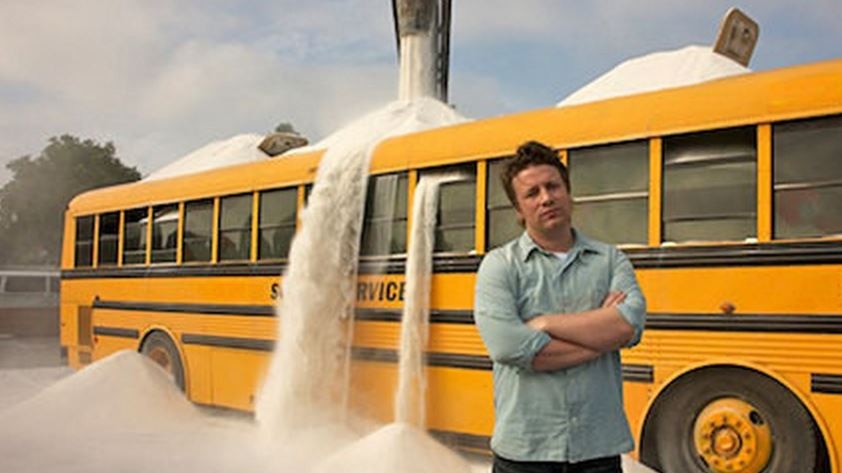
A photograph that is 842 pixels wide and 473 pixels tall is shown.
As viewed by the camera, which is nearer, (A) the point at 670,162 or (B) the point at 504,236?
(A) the point at 670,162

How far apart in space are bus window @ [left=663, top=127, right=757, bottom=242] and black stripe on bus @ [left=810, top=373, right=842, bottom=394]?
780 mm

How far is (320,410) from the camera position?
646 centimetres

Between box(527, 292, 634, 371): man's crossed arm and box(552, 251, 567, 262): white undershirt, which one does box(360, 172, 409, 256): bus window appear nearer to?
box(552, 251, 567, 262): white undershirt

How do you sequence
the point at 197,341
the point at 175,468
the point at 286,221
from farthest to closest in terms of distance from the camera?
the point at 197,341 → the point at 286,221 → the point at 175,468

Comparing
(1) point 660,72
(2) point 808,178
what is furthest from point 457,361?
(1) point 660,72

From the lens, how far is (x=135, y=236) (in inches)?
357

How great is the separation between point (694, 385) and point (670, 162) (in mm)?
1219

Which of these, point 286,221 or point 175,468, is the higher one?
point 286,221

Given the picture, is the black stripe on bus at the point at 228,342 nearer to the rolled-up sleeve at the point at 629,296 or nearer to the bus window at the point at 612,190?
the bus window at the point at 612,190

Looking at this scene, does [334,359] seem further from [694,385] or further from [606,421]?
[606,421]

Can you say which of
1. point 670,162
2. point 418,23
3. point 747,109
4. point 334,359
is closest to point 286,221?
point 334,359

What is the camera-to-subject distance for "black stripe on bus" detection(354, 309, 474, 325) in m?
5.75

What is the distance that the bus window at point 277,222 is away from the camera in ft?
23.4

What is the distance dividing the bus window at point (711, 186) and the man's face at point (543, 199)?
8.44ft
